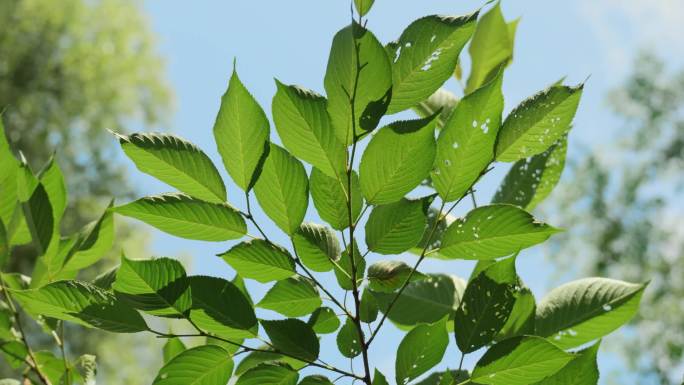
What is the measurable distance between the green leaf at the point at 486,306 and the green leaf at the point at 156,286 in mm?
238

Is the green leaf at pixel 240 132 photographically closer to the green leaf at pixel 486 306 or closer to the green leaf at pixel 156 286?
the green leaf at pixel 156 286

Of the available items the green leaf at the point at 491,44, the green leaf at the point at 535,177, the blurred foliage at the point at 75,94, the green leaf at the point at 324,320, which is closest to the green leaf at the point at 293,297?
the green leaf at the point at 324,320

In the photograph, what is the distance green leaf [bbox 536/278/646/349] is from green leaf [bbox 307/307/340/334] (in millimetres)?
222

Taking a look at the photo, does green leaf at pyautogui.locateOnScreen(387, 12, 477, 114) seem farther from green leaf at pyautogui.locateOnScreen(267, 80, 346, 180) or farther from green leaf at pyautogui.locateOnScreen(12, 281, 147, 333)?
green leaf at pyautogui.locateOnScreen(12, 281, 147, 333)

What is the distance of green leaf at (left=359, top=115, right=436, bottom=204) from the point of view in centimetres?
53

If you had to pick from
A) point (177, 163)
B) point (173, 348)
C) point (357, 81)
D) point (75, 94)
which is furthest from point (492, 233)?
point (75, 94)

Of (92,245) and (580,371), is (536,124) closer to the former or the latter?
(580,371)

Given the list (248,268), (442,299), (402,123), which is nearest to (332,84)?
(402,123)

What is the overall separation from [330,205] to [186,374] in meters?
0.19

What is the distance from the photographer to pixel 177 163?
57 cm

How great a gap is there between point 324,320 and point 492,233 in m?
0.19

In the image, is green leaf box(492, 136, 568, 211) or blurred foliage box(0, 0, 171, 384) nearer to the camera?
green leaf box(492, 136, 568, 211)

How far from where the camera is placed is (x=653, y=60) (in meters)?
13.7

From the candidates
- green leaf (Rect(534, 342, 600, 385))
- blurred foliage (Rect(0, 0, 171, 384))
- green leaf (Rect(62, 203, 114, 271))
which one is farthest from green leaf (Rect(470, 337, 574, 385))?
blurred foliage (Rect(0, 0, 171, 384))
